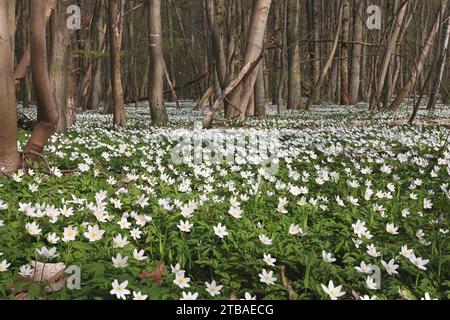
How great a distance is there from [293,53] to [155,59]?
11.3 meters

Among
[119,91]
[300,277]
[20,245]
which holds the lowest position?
[300,277]

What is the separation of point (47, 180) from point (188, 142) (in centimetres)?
330

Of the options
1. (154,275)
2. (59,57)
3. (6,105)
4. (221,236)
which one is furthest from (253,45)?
(154,275)

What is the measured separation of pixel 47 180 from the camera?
171 inches

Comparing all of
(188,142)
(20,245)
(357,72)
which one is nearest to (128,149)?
(188,142)

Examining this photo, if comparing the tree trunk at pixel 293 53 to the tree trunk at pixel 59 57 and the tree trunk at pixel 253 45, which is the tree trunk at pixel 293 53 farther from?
the tree trunk at pixel 59 57

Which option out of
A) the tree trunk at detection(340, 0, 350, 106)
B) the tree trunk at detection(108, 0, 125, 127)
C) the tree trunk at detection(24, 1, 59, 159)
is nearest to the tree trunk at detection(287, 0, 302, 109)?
the tree trunk at detection(340, 0, 350, 106)

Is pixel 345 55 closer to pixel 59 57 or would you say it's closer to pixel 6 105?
pixel 59 57

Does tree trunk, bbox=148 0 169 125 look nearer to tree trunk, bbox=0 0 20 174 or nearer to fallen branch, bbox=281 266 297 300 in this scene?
tree trunk, bbox=0 0 20 174

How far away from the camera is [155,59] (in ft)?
36.5

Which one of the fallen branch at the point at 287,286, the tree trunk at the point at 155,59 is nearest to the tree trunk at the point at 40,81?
the fallen branch at the point at 287,286

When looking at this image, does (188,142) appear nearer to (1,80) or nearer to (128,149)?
(128,149)

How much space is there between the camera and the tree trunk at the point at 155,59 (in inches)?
436

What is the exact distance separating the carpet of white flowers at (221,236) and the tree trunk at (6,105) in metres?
0.26
